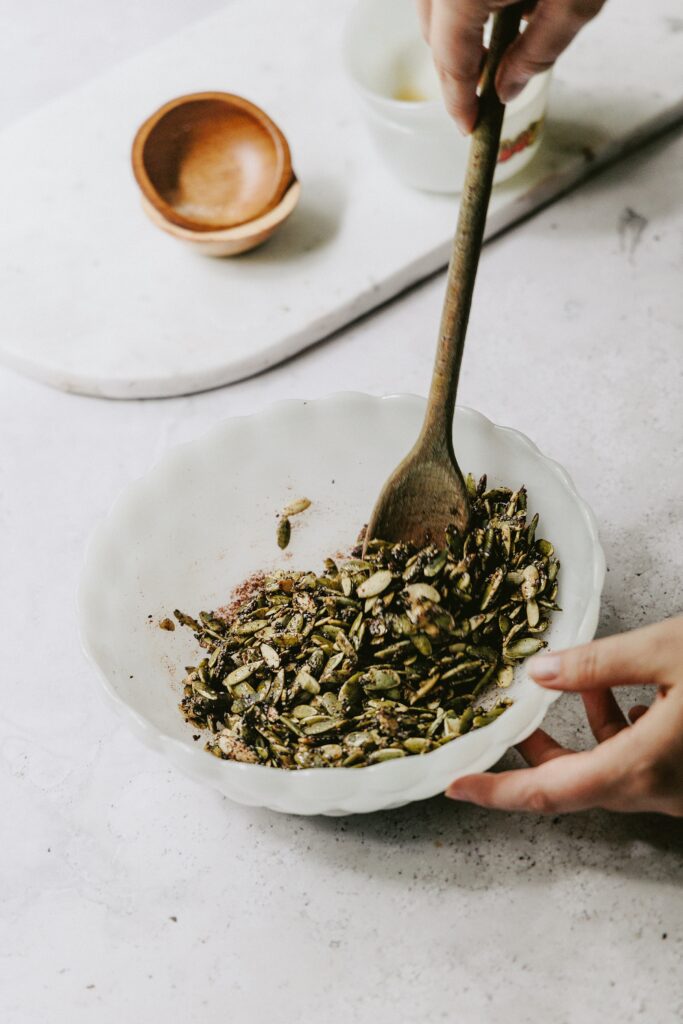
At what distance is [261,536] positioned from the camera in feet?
3.43

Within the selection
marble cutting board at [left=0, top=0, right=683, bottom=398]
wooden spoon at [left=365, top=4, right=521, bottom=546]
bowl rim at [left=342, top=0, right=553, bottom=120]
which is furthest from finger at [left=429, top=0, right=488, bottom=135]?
marble cutting board at [left=0, top=0, right=683, bottom=398]

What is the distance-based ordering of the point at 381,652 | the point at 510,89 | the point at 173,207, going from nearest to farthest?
1. the point at 381,652
2. the point at 510,89
3. the point at 173,207

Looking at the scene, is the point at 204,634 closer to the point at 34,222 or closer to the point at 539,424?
the point at 539,424

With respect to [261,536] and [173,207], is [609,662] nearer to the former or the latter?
[261,536]

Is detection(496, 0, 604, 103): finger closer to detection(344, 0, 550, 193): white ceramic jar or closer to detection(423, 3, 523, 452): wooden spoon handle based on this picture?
detection(423, 3, 523, 452): wooden spoon handle

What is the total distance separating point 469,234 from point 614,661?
0.40 meters

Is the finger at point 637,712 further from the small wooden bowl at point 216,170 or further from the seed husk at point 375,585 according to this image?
the small wooden bowl at point 216,170

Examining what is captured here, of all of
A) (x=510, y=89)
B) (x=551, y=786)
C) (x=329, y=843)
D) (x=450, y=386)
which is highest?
(x=510, y=89)

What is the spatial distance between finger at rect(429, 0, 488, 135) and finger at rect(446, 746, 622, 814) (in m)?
0.61

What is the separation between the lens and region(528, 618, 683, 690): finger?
766mm

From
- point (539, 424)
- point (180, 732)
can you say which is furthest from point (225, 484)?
point (539, 424)

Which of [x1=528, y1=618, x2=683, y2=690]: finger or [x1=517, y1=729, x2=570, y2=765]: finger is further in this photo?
[x1=517, y1=729, x2=570, y2=765]: finger

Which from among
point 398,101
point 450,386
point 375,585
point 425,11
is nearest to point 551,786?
point 375,585

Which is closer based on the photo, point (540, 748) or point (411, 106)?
point (540, 748)
